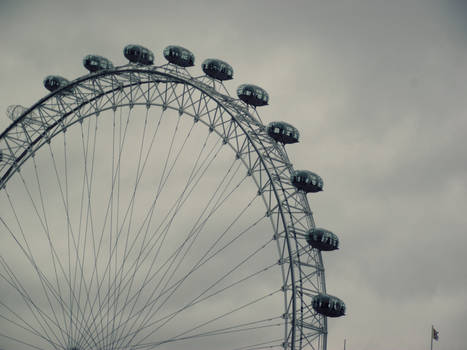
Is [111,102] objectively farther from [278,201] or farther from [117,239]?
[278,201]

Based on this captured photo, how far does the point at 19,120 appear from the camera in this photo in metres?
31.5

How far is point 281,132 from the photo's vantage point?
26.5 meters

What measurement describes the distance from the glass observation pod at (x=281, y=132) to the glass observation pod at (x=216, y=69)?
2.84 m

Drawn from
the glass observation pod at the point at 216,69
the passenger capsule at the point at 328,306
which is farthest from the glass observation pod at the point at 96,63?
the passenger capsule at the point at 328,306

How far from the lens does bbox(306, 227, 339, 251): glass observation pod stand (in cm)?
2477

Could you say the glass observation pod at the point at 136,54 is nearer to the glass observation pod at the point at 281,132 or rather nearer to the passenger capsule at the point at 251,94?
the passenger capsule at the point at 251,94

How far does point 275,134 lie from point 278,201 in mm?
2984

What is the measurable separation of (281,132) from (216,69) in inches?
145

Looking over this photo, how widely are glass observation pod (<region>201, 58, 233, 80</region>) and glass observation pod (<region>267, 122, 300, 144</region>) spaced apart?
2.84 meters

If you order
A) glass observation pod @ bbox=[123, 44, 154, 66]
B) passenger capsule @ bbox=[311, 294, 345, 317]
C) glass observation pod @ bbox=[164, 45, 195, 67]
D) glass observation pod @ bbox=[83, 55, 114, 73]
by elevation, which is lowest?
passenger capsule @ bbox=[311, 294, 345, 317]

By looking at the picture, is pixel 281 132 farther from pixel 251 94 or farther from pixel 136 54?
pixel 136 54

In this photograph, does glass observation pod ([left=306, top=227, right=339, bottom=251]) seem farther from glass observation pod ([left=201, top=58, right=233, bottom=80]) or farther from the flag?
the flag

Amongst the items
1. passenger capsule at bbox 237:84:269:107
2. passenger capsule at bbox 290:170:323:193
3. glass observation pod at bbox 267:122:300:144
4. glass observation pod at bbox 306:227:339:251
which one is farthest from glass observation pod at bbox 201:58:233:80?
glass observation pod at bbox 306:227:339:251

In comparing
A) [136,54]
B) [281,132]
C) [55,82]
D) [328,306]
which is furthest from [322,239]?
[55,82]
